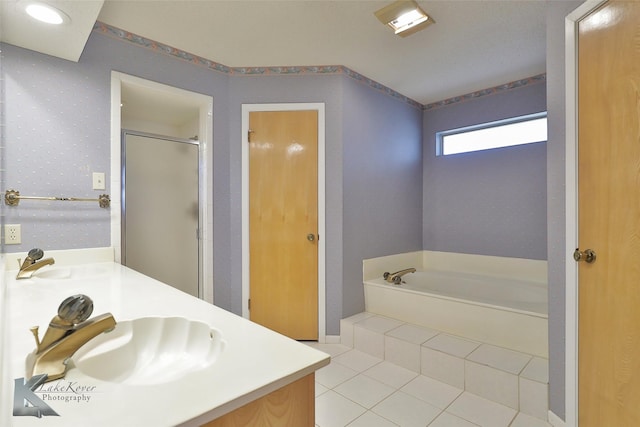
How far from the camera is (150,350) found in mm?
827

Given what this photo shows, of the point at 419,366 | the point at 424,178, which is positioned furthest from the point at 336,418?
the point at 424,178

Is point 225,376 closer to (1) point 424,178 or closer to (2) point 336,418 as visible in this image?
(2) point 336,418

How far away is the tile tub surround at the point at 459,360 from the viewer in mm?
1694

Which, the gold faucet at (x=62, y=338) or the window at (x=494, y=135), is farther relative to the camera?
the window at (x=494, y=135)

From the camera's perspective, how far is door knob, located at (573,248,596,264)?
1298mm

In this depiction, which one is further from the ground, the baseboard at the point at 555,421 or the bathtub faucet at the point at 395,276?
the bathtub faucet at the point at 395,276

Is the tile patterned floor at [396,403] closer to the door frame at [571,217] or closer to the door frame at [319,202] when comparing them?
the door frame at [571,217]

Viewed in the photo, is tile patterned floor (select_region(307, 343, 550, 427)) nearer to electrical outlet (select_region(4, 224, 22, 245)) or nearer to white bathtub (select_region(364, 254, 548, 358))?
white bathtub (select_region(364, 254, 548, 358))

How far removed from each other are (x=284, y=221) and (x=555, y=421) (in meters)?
2.08

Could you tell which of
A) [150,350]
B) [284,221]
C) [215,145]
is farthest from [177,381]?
[215,145]

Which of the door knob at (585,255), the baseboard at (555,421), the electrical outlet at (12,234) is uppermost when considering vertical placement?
the electrical outlet at (12,234)

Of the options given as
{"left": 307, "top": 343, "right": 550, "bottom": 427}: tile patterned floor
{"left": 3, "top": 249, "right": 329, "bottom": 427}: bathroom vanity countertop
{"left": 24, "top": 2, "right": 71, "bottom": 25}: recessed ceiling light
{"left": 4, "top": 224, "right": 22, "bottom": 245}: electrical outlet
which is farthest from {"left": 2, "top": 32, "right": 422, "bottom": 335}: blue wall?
{"left": 3, "top": 249, "right": 329, "bottom": 427}: bathroom vanity countertop

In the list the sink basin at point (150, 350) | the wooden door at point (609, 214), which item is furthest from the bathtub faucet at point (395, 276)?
the sink basin at point (150, 350)

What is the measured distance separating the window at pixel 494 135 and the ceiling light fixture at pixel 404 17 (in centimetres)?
159
